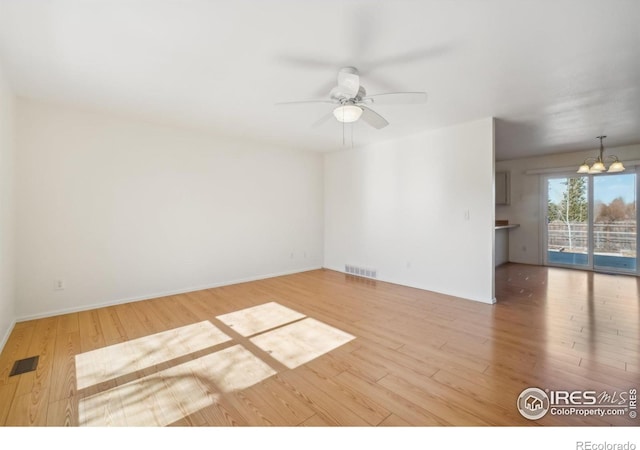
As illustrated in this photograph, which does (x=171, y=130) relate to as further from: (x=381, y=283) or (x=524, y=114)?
(x=524, y=114)

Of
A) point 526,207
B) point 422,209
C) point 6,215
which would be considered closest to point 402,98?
point 422,209

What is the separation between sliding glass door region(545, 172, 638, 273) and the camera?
5391mm

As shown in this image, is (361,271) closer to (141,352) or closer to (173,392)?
(141,352)

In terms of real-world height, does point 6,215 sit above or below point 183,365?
above

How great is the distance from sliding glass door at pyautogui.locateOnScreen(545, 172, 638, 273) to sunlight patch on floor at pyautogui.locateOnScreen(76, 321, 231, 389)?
7.18 metres

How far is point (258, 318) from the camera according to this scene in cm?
326

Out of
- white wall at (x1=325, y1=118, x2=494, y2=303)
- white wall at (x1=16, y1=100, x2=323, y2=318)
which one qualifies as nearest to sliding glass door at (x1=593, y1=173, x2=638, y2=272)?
white wall at (x1=325, y1=118, x2=494, y2=303)

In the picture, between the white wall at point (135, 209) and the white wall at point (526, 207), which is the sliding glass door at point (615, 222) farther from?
the white wall at point (135, 209)

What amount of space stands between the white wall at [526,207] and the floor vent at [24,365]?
8.38 meters

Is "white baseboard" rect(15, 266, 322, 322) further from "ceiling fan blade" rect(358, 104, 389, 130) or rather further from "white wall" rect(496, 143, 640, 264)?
"white wall" rect(496, 143, 640, 264)

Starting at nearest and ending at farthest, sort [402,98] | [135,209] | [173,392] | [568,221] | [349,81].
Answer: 1. [173,392]
2. [349,81]
3. [402,98]
4. [135,209]
5. [568,221]

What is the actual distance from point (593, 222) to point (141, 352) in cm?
806
